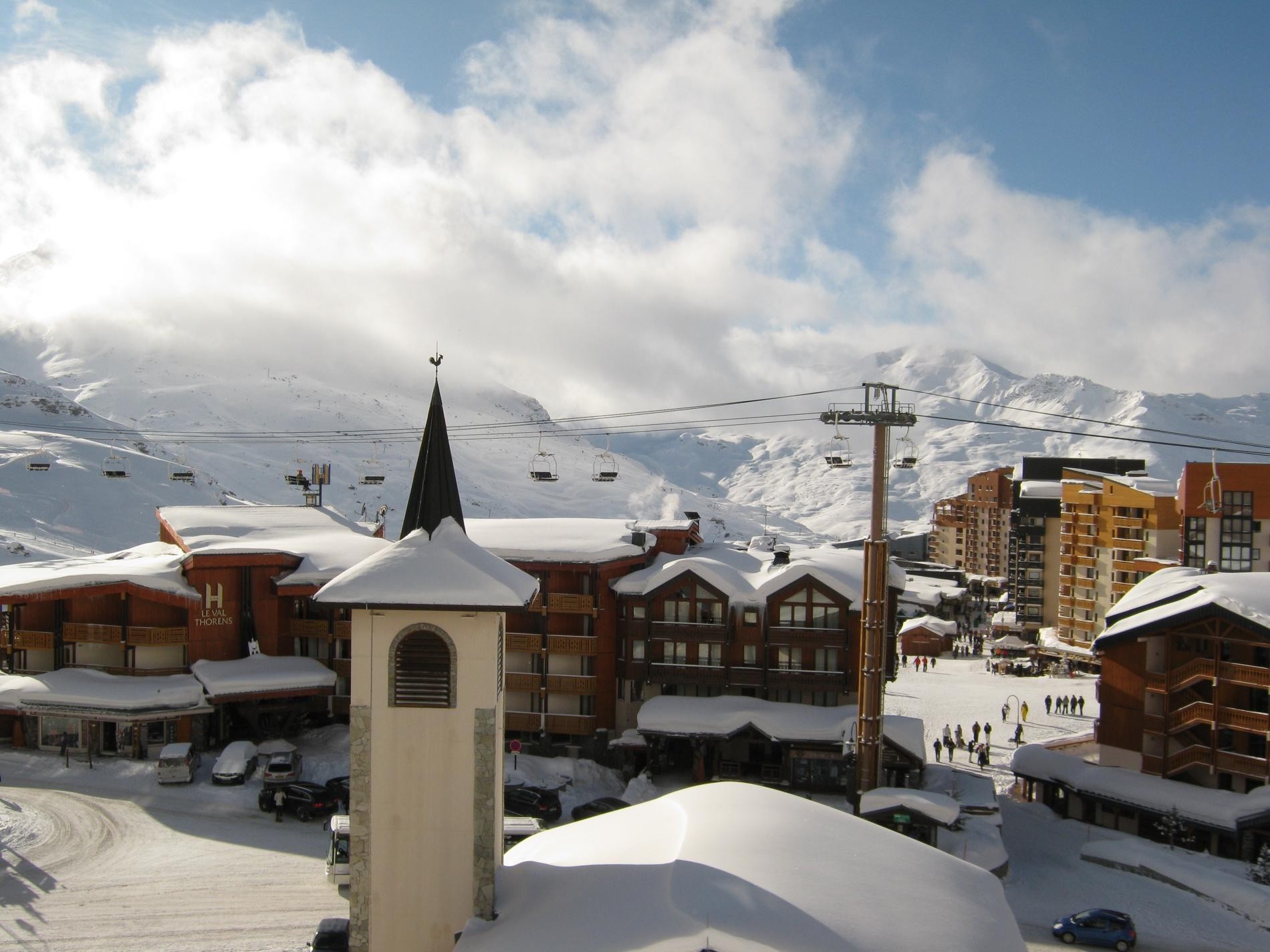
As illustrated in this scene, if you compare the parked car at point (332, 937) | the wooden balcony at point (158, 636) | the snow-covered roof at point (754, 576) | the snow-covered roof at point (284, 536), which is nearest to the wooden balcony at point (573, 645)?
the snow-covered roof at point (754, 576)

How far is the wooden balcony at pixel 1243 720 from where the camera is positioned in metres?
37.2

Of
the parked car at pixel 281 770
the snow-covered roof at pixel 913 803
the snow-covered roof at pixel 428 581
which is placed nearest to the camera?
the snow-covered roof at pixel 428 581

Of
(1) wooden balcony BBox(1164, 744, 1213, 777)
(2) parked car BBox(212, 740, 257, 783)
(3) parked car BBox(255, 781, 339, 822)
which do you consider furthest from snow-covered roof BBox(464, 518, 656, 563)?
(1) wooden balcony BBox(1164, 744, 1213, 777)

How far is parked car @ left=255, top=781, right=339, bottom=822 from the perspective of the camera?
33.1 metres

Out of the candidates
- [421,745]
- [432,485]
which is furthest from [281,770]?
[432,485]

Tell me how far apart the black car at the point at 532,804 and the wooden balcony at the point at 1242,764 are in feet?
88.6

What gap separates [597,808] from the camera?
34188 millimetres

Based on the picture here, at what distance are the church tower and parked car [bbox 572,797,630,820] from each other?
52.1 ft

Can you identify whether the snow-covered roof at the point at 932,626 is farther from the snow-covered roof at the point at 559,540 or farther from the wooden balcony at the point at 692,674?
the wooden balcony at the point at 692,674

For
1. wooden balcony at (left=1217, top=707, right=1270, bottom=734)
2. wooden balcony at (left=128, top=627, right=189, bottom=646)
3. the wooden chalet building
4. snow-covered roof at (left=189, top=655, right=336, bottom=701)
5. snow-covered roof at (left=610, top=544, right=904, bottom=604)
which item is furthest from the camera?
snow-covered roof at (left=610, top=544, right=904, bottom=604)

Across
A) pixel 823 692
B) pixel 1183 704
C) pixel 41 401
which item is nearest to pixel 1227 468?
pixel 1183 704

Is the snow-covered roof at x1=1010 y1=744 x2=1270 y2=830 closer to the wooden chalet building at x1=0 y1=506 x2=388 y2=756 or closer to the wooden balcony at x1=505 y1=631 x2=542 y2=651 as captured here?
the wooden balcony at x1=505 y1=631 x2=542 y2=651

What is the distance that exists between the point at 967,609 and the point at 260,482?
336ft

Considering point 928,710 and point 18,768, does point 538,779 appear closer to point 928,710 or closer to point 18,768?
point 18,768
